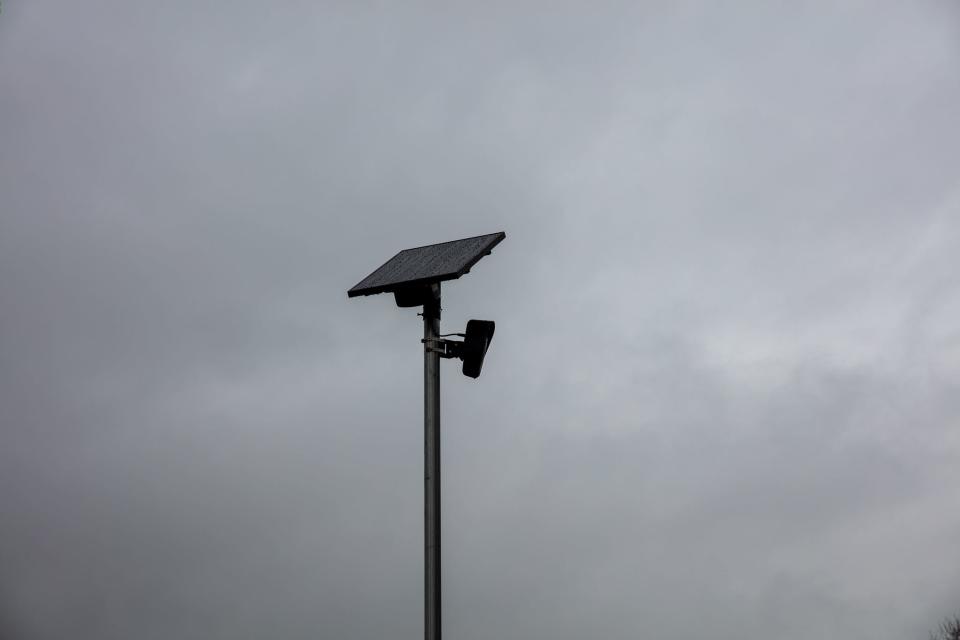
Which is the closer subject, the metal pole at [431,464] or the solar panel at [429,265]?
the metal pole at [431,464]

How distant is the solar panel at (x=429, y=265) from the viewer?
7395mm

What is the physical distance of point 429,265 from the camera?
25.9ft

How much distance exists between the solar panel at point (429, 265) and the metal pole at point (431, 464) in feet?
0.68

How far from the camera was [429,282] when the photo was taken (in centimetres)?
742

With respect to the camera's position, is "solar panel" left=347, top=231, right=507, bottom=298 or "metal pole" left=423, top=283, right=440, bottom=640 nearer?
"metal pole" left=423, top=283, right=440, bottom=640

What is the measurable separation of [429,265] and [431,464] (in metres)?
1.70

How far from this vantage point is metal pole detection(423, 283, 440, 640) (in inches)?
268

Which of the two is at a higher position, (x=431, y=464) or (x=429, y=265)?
(x=429, y=265)

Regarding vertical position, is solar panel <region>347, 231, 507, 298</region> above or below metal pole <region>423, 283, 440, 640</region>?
above

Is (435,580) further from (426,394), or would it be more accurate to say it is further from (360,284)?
(360,284)

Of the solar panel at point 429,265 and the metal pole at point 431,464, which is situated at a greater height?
the solar panel at point 429,265

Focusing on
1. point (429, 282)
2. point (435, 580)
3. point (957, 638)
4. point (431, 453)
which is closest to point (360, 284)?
point (429, 282)

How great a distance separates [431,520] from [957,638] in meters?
54.9

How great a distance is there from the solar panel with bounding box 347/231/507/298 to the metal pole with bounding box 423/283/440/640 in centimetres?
21
